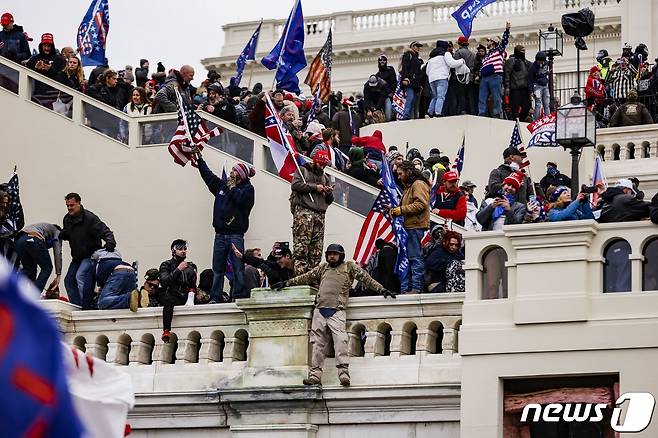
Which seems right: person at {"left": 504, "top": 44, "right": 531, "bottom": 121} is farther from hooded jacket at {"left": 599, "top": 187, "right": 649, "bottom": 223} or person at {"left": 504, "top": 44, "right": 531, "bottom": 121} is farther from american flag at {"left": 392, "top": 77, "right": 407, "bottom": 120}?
hooded jacket at {"left": 599, "top": 187, "right": 649, "bottom": 223}

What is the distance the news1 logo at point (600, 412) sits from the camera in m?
14.0

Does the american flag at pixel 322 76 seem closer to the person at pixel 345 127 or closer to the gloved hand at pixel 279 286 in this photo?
the person at pixel 345 127

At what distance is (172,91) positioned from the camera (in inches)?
976

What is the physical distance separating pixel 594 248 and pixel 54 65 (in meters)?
13.4

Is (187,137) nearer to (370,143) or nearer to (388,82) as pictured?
(370,143)

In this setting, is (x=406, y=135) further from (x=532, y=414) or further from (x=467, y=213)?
(x=532, y=414)

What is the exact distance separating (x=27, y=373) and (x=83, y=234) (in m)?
15.2

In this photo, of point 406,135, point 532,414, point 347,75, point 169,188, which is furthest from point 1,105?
point 347,75

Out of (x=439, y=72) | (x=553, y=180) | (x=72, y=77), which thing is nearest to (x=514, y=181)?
(x=553, y=180)

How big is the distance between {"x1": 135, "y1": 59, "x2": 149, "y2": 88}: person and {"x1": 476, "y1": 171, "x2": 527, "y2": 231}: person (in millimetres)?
12398

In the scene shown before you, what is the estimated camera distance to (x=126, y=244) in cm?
2391

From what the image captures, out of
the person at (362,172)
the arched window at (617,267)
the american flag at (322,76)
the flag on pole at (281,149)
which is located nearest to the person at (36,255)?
the flag on pole at (281,149)

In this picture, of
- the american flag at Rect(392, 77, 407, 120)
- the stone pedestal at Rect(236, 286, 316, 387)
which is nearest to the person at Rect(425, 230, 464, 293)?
the stone pedestal at Rect(236, 286, 316, 387)

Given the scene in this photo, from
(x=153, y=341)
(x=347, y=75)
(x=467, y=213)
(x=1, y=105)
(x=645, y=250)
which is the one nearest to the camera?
(x=645, y=250)
